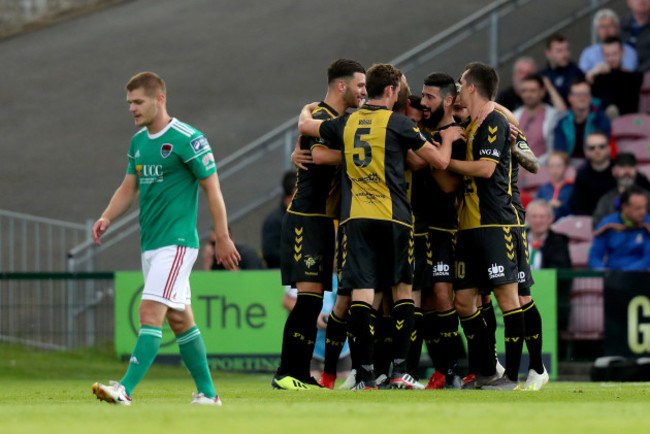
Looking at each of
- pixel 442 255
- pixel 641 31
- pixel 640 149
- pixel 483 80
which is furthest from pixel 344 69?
pixel 641 31

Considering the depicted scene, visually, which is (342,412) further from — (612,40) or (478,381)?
(612,40)

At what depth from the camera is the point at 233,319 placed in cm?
1544

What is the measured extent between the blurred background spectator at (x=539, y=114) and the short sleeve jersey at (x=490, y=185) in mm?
7750

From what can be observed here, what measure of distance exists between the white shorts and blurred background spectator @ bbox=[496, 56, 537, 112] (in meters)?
11.0

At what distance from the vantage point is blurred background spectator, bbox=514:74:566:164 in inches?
716

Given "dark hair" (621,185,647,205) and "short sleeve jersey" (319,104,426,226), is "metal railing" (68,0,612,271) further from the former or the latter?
"short sleeve jersey" (319,104,426,226)

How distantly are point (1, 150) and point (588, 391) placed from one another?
Answer: 15.3m

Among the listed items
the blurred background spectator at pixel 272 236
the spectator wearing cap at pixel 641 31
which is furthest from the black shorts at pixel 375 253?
the spectator wearing cap at pixel 641 31

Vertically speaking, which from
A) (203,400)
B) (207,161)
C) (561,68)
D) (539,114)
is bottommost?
(203,400)

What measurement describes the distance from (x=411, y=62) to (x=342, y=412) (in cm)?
1241

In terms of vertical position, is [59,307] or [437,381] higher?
[59,307]

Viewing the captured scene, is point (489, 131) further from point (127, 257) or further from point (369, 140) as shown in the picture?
point (127, 257)

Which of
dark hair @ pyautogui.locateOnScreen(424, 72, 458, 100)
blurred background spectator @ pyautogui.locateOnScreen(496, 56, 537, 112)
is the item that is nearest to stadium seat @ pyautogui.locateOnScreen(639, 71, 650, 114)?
blurred background spectator @ pyautogui.locateOnScreen(496, 56, 537, 112)

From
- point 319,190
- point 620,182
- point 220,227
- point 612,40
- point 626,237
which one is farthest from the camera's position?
point 612,40
